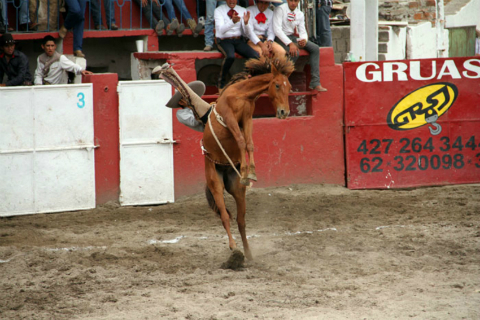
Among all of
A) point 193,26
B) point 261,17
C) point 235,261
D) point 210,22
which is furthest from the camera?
point 193,26

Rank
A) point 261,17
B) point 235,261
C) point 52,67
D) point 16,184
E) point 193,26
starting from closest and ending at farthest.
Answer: point 235,261, point 16,184, point 52,67, point 261,17, point 193,26

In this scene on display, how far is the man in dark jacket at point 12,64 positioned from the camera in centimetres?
1040

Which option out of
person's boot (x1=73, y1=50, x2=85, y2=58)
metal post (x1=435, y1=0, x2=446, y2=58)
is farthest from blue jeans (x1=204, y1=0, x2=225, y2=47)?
metal post (x1=435, y1=0, x2=446, y2=58)

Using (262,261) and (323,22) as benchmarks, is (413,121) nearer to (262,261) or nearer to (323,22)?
(323,22)

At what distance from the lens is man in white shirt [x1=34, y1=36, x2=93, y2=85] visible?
35.2 ft

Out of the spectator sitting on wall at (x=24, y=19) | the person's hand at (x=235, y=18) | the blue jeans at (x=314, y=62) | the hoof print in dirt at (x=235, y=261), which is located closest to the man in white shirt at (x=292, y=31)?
the blue jeans at (x=314, y=62)

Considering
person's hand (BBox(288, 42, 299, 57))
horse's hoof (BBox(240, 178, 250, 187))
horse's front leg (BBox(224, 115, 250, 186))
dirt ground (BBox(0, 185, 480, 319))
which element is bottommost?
dirt ground (BBox(0, 185, 480, 319))

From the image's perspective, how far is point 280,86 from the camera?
674 centimetres

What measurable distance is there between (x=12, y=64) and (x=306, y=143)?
5348 millimetres

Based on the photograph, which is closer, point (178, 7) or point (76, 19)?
point (76, 19)

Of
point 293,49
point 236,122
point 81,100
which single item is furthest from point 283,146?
point 236,122

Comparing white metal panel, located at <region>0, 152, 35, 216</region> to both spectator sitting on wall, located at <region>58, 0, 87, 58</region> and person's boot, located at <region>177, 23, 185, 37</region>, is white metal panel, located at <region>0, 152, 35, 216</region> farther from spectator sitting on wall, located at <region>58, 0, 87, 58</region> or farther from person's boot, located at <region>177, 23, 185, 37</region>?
person's boot, located at <region>177, 23, 185, 37</region>

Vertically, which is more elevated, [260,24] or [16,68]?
[260,24]

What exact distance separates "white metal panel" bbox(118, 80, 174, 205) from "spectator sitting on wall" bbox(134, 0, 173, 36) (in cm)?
258
